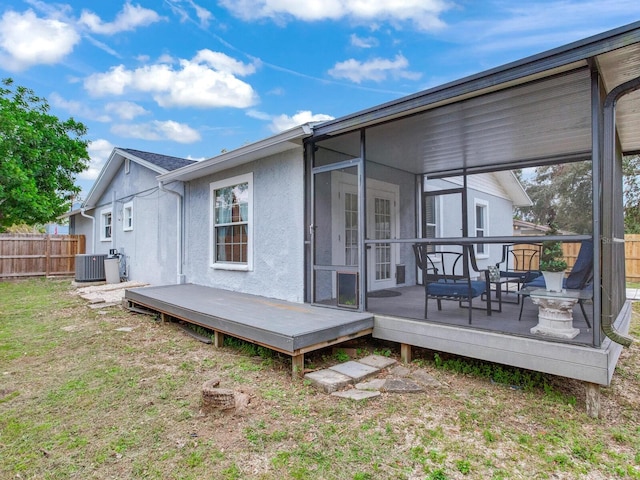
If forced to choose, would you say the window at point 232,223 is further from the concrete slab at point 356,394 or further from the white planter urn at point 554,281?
the white planter urn at point 554,281

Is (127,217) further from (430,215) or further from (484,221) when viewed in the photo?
(484,221)

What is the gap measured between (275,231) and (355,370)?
2701 mm

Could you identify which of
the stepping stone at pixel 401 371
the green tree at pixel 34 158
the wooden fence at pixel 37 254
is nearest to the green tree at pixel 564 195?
the stepping stone at pixel 401 371

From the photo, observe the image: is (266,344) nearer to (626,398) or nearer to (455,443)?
(455,443)

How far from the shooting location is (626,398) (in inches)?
122

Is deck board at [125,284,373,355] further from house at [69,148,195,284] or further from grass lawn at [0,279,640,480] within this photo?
house at [69,148,195,284]

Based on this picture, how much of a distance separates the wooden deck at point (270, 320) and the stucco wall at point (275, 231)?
10.8 inches

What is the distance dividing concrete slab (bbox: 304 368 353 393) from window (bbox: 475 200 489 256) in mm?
6782

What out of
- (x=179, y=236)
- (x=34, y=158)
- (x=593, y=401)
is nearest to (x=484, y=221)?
(x=593, y=401)

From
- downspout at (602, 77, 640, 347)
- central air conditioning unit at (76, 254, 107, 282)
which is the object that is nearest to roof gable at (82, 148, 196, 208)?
central air conditioning unit at (76, 254, 107, 282)

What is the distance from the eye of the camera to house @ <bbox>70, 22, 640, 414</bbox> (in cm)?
277

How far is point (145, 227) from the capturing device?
9.33 metres

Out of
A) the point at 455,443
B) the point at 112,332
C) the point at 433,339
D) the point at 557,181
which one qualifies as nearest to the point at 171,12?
the point at 112,332

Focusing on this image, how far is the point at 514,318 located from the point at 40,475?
4.38 meters
